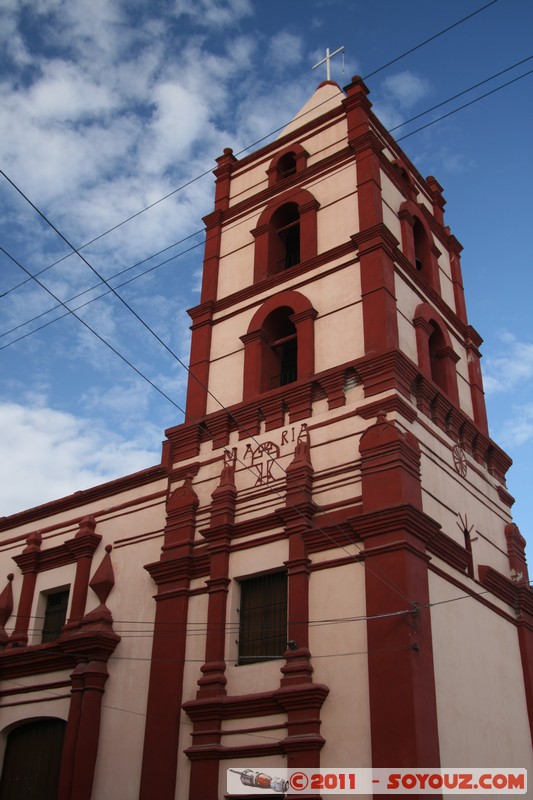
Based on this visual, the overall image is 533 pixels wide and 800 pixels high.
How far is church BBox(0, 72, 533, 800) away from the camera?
13.1 meters

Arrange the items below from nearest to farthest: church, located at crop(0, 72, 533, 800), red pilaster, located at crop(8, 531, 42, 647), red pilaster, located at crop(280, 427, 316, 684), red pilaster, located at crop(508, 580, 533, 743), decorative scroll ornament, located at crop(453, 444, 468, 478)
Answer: church, located at crop(0, 72, 533, 800), red pilaster, located at crop(280, 427, 316, 684), red pilaster, located at crop(508, 580, 533, 743), decorative scroll ornament, located at crop(453, 444, 468, 478), red pilaster, located at crop(8, 531, 42, 647)

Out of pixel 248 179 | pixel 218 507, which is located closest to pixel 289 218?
pixel 248 179

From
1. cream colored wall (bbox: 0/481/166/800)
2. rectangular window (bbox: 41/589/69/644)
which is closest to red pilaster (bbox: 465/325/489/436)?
cream colored wall (bbox: 0/481/166/800)

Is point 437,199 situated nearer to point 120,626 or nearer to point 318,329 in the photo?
point 318,329

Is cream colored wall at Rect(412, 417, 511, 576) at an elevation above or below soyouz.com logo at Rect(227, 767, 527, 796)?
above

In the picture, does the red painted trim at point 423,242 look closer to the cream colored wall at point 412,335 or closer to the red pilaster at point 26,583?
the cream colored wall at point 412,335

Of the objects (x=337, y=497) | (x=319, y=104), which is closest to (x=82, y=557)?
(x=337, y=497)

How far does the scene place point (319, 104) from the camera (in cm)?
2259

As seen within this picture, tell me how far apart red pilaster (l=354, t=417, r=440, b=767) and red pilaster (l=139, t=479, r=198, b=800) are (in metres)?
3.84

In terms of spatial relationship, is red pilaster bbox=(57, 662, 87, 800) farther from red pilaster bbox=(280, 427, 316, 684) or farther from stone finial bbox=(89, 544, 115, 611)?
red pilaster bbox=(280, 427, 316, 684)

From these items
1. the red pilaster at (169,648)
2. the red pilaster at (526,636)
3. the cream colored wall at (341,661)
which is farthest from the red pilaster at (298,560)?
the red pilaster at (526,636)

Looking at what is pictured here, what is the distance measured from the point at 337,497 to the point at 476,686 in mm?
3848

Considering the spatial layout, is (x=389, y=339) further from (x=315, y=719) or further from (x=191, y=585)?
(x=315, y=719)

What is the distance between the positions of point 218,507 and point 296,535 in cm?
202
